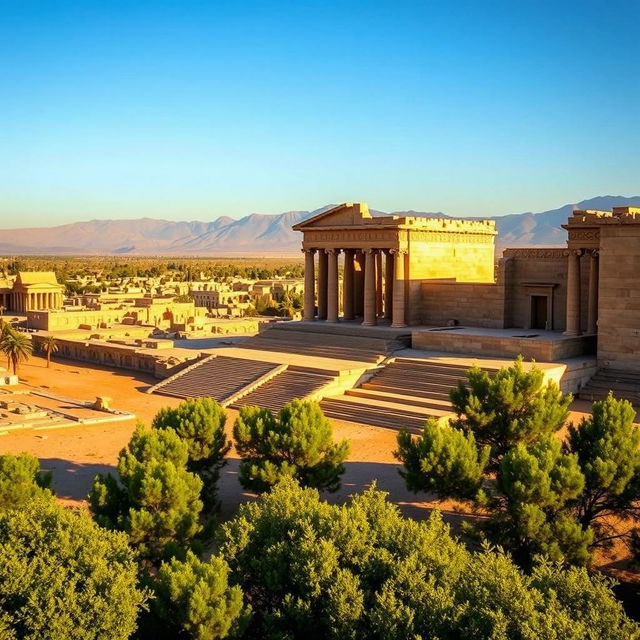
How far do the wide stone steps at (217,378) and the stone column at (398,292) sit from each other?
22.7 ft

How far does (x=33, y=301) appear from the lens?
68812 millimetres

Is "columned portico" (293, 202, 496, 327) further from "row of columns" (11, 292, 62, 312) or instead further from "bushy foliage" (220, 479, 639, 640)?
"row of columns" (11, 292, 62, 312)

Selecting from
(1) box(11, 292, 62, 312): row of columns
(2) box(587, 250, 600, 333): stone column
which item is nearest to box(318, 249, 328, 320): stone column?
(2) box(587, 250, 600, 333): stone column

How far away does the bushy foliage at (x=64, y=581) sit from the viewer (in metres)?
12.6

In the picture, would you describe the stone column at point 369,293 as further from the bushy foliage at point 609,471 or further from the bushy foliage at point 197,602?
the bushy foliage at point 197,602

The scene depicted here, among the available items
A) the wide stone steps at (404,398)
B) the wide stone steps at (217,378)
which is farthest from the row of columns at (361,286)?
the wide stone steps at (404,398)

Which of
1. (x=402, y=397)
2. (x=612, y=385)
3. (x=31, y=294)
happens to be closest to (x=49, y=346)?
(x=402, y=397)

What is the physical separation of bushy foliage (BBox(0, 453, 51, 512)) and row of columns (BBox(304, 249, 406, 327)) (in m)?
24.3

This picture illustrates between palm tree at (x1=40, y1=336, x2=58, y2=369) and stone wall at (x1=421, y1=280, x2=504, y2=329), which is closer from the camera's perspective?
stone wall at (x1=421, y1=280, x2=504, y2=329)

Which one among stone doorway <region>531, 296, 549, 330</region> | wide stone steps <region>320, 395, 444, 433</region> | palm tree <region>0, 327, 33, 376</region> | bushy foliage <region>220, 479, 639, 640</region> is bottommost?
wide stone steps <region>320, 395, 444, 433</region>

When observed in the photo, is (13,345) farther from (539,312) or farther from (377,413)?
(539,312)

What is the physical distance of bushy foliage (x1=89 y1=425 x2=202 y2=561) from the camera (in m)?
16.4

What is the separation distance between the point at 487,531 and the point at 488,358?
710 inches

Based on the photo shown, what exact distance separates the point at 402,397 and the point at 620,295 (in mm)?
9123
